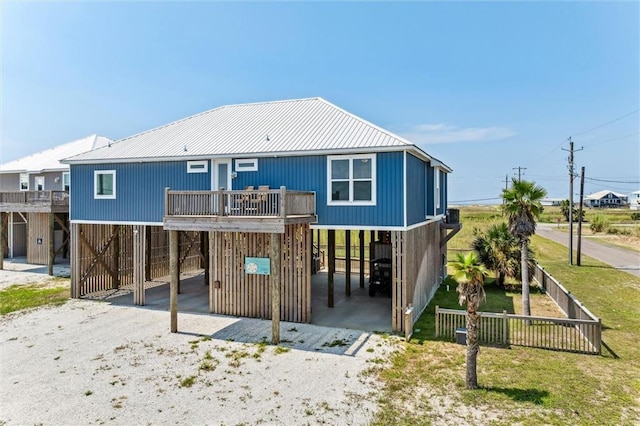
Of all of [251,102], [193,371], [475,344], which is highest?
[251,102]

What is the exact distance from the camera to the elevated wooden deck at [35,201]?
2127 cm

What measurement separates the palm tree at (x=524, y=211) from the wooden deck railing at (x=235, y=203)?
6486mm

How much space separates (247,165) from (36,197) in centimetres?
1609

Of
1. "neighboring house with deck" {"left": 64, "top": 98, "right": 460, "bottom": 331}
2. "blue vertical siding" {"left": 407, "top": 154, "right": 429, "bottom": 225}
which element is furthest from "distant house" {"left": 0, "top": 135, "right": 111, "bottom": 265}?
"blue vertical siding" {"left": 407, "top": 154, "right": 429, "bottom": 225}

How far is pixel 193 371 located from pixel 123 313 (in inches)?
256

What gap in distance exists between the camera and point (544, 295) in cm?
1694

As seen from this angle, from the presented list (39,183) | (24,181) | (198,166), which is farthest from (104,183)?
(24,181)

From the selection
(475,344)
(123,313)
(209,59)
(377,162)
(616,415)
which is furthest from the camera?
(209,59)

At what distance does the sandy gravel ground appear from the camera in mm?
7281

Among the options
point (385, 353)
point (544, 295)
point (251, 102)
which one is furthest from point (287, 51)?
point (544, 295)

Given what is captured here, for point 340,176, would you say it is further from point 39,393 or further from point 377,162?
point 39,393

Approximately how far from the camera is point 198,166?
14477 mm

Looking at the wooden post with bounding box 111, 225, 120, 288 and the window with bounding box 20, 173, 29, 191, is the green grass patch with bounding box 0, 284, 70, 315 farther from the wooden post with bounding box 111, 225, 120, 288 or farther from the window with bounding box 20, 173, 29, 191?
the window with bounding box 20, 173, 29, 191

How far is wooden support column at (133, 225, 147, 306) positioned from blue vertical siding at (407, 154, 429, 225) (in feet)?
33.3
